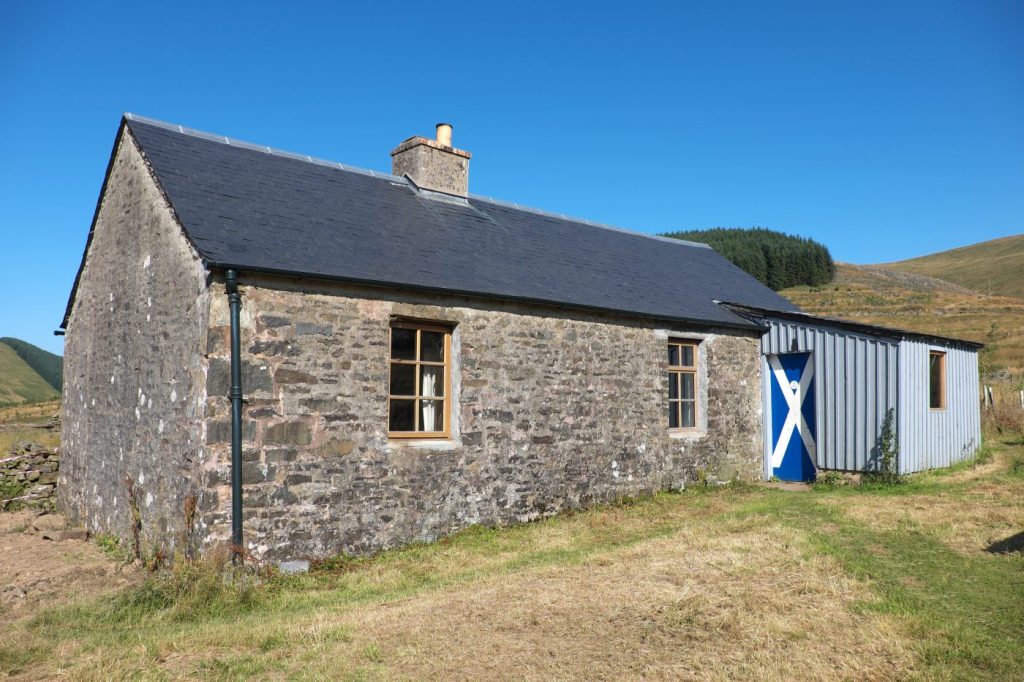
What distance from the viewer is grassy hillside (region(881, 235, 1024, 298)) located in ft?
229

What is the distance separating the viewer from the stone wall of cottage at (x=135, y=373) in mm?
7523

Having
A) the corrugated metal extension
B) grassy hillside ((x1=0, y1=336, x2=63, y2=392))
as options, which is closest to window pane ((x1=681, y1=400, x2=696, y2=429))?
the corrugated metal extension

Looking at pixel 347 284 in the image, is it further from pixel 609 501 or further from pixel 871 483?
pixel 871 483

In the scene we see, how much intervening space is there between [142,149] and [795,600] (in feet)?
28.5

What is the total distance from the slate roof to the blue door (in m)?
1.26

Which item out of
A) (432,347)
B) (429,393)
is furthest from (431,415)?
(432,347)

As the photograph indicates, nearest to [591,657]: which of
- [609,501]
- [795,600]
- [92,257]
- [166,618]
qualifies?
[795,600]

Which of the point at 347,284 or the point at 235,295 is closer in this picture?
the point at 235,295

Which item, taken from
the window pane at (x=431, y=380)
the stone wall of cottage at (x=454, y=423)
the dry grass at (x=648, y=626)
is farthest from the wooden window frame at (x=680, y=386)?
the dry grass at (x=648, y=626)

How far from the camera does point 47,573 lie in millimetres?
8062

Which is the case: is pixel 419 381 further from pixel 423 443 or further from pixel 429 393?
pixel 423 443

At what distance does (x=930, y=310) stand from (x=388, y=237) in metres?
42.2

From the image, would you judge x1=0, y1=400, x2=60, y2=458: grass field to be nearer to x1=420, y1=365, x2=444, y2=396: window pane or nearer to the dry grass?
x1=420, y1=365, x2=444, y2=396: window pane

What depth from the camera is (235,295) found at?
722 cm
